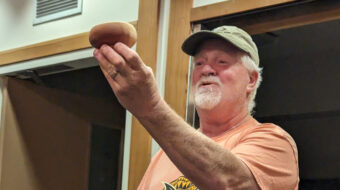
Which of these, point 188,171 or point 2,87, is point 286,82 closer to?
point 188,171

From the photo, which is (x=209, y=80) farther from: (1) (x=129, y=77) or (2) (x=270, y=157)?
(1) (x=129, y=77)

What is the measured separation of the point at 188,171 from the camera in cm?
95

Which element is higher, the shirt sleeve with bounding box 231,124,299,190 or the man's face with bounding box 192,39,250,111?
the man's face with bounding box 192,39,250,111

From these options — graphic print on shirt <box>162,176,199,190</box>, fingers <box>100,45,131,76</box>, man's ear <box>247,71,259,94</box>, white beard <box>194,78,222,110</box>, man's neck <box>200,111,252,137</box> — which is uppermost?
fingers <box>100,45,131,76</box>

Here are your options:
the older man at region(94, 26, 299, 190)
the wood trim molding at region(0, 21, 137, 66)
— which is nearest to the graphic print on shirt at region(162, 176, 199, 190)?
the older man at region(94, 26, 299, 190)

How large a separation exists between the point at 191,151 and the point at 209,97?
480mm

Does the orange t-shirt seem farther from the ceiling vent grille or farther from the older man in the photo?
the ceiling vent grille

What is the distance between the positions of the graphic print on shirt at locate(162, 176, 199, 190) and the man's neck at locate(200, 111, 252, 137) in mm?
191

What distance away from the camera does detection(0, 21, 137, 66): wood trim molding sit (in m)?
2.13

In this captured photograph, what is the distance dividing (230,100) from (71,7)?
1088mm

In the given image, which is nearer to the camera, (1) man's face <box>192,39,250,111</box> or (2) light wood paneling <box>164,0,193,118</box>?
(1) man's face <box>192,39,250,111</box>

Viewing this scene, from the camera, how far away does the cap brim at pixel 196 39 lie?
1.41m

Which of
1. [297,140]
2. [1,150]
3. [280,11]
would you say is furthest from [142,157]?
[1,150]

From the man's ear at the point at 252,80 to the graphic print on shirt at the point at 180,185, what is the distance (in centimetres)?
34
